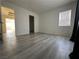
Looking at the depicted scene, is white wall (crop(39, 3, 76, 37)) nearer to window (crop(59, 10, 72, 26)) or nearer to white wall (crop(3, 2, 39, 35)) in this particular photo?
window (crop(59, 10, 72, 26))

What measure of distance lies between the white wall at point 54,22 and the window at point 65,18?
29 cm

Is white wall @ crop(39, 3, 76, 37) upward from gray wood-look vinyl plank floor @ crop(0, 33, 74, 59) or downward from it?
upward

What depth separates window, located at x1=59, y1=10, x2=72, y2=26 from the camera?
5.14m

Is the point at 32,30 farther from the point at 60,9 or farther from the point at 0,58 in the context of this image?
the point at 0,58

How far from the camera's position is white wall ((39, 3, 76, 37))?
506 cm

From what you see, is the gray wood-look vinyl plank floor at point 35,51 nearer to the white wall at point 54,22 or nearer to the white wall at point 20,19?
the white wall at point 54,22

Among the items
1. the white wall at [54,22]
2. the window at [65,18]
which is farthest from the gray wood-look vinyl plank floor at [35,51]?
the window at [65,18]

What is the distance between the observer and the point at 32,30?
27.6 feet

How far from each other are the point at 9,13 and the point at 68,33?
7.54 m

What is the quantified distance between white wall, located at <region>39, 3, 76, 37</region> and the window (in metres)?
0.29

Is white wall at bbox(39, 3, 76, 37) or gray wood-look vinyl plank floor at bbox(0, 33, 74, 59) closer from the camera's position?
gray wood-look vinyl plank floor at bbox(0, 33, 74, 59)

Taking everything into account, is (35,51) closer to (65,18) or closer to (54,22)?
(65,18)

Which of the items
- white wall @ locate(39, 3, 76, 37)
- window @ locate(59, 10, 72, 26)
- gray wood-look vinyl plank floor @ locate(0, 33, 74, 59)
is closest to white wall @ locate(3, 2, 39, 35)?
white wall @ locate(39, 3, 76, 37)

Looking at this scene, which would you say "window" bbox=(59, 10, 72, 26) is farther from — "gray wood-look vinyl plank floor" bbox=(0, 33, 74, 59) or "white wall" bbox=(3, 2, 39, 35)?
"white wall" bbox=(3, 2, 39, 35)
